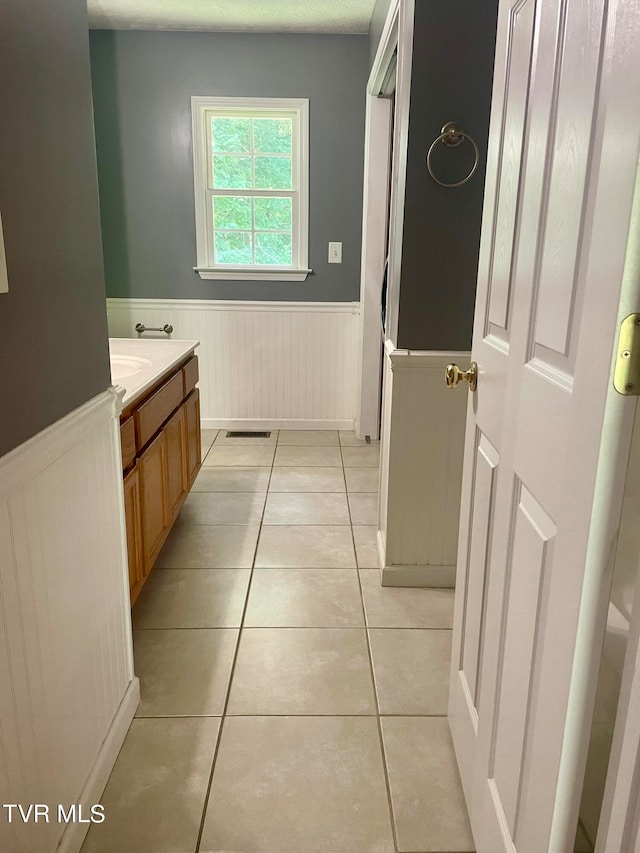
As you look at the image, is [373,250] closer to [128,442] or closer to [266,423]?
[266,423]

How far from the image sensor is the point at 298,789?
4.82 ft

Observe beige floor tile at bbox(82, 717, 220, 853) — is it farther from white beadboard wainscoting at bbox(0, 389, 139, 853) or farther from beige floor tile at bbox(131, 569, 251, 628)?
beige floor tile at bbox(131, 569, 251, 628)

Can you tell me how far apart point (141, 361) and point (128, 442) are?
676mm

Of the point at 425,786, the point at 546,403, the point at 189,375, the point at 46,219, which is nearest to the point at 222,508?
the point at 189,375

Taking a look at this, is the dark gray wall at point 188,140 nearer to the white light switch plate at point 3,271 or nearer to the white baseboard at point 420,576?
the white baseboard at point 420,576

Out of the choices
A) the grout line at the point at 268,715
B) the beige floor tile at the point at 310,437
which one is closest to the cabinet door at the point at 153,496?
the grout line at the point at 268,715

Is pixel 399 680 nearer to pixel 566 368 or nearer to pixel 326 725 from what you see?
pixel 326 725

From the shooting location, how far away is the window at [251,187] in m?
4.06

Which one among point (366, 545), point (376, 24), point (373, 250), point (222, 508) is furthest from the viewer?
point (373, 250)

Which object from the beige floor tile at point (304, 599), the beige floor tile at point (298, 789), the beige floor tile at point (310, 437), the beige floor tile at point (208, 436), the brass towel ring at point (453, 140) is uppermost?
the brass towel ring at point (453, 140)

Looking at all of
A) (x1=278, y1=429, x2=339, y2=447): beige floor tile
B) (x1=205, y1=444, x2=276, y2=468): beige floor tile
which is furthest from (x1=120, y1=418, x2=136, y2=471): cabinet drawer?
(x1=278, y1=429, x2=339, y2=447): beige floor tile

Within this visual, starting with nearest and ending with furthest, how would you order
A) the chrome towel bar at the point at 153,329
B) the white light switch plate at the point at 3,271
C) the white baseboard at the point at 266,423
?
the white light switch plate at the point at 3,271
the chrome towel bar at the point at 153,329
the white baseboard at the point at 266,423

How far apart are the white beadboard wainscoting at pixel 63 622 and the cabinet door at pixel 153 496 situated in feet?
1.45

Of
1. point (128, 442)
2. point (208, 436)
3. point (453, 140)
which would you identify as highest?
point (453, 140)
